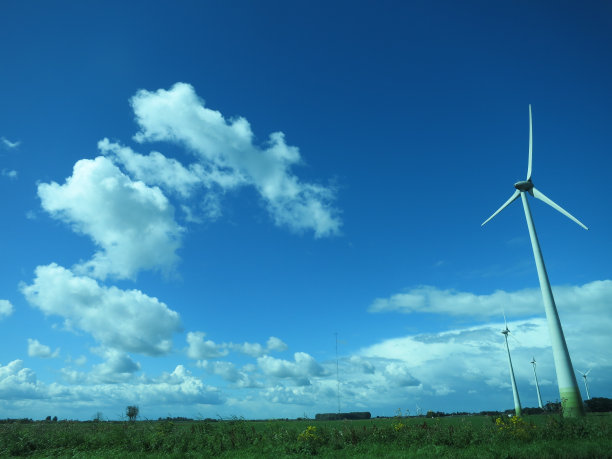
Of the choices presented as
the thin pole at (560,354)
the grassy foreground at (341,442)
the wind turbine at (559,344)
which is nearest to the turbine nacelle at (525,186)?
the wind turbine at (559,344)

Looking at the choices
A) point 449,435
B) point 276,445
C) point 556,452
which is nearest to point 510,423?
point 449,435

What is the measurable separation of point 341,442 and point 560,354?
36241mm

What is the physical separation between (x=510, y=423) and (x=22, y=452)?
40589 millimetres

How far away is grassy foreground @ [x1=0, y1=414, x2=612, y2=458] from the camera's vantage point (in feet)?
81.5

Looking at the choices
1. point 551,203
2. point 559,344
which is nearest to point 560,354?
point 559,344

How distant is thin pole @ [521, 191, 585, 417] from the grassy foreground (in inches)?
690

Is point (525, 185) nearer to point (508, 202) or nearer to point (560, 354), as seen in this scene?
point (508, 202)

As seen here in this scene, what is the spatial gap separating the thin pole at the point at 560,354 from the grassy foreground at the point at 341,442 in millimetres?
17526

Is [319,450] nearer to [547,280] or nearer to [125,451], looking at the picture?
[125,451]

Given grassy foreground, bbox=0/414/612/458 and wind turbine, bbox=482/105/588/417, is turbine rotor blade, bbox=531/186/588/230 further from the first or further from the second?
grassy foreground, bbox=0/414/612/458

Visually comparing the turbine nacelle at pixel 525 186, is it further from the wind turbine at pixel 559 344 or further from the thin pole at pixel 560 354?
the thin pole at pixel 560 354

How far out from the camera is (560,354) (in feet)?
164

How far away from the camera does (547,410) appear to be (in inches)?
2381

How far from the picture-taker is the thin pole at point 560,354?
4734 cm
